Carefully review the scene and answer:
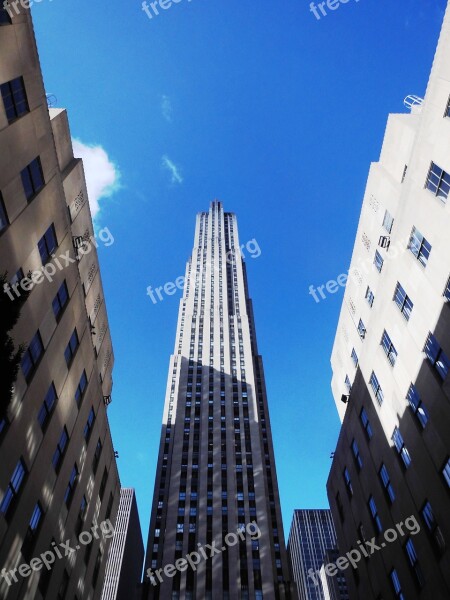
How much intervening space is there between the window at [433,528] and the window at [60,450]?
67.5 ft

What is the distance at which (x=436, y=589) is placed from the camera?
18891 mm

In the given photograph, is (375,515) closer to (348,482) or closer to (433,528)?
(348,482)

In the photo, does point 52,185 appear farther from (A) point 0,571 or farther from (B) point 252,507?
(B) point 252,507

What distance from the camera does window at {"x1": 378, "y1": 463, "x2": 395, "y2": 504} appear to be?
81.5 ft

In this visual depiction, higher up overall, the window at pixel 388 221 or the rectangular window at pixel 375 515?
the window at pixel 388 221

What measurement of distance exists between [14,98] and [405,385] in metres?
25.6

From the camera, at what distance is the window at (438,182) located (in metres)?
21.5

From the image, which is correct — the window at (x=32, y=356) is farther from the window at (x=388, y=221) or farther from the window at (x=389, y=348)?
the window at (x=388, y=221)

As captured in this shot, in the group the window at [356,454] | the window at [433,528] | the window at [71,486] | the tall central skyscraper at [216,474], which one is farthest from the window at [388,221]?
the tall central skyscraper at [216,474]

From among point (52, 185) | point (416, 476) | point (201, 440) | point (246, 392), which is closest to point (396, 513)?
point (416, 476)

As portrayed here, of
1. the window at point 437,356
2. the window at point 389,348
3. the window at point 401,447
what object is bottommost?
the window at point 401,447

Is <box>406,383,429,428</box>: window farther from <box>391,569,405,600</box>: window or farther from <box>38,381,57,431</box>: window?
<box>38,381,57,431</box>: window

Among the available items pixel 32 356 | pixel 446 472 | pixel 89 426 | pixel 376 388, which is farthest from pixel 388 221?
pixel 89 426

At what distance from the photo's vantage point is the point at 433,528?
66.1ft
